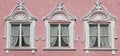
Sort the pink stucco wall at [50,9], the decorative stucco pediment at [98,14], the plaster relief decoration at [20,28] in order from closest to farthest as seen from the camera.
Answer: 1. the pink stucco wall at [50,9]
2. the plaster relief decoration at [20,28]
3. the decorative stucco pediment at [98,14]

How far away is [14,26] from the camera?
72.4 feet

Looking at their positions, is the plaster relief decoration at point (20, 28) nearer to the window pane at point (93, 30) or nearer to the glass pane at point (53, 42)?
the glass pane at point (53, 42)

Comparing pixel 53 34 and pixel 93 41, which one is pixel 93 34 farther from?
pixel 53 34

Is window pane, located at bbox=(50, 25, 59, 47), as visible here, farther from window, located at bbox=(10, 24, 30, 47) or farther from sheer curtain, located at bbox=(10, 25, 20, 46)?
sheer curtain, located at bbox=(10, 25, 20, 46)

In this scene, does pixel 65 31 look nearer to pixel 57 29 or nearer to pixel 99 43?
pixel 57 29

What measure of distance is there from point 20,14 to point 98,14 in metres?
4.26

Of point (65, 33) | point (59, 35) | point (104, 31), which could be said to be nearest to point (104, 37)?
point (104, 31)

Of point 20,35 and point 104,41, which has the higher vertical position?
point 20,35

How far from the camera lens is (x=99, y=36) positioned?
21.9m

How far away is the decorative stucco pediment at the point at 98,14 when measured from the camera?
22.0 metres

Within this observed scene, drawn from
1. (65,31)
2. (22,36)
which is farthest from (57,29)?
(22,36)

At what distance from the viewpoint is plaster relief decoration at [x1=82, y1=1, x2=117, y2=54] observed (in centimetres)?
2183

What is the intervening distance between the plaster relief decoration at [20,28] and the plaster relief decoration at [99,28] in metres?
2.93

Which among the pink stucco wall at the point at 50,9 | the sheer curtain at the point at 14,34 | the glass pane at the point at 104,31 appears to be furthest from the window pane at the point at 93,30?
the sheer curtain at the point at 14,34
